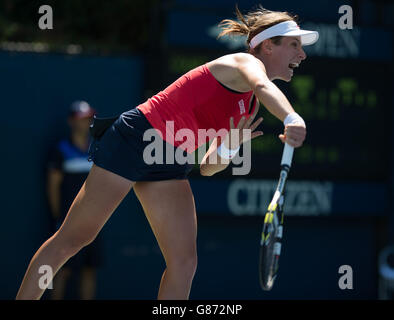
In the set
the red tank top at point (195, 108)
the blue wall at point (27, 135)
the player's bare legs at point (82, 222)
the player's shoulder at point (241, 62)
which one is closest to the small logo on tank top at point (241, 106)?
the red tank top at point (195, 108)

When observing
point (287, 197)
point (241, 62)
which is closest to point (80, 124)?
point (287, 197)

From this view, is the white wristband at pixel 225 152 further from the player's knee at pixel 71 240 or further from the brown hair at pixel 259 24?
the player's knee at pixel 71 240

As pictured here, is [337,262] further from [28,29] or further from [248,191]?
[28,29]

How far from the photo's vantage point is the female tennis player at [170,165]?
317 centimetres

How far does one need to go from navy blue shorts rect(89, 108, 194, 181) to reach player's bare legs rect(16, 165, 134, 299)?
0.06 meters

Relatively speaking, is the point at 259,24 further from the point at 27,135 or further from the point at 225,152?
the point at 27,135

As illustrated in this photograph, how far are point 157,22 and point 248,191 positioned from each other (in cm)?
150

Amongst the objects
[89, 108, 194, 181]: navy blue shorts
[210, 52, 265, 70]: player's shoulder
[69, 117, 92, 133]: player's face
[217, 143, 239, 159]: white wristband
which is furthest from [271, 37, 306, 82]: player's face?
[69, 117, 92, 133]: player's face

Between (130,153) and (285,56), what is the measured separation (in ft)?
Result: 2.65

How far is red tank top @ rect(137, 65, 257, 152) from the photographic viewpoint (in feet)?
10.6

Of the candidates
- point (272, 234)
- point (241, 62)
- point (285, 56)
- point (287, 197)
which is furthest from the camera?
point (287, 197)

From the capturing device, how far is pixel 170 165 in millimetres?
3225

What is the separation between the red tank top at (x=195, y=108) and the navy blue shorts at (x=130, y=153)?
5 cm

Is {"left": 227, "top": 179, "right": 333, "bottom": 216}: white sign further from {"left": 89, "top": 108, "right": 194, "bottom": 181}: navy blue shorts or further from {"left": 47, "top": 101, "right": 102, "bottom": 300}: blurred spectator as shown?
{"left": 89, "top": 108, "right": 194, "bottom": 181}: navy blue shorts
